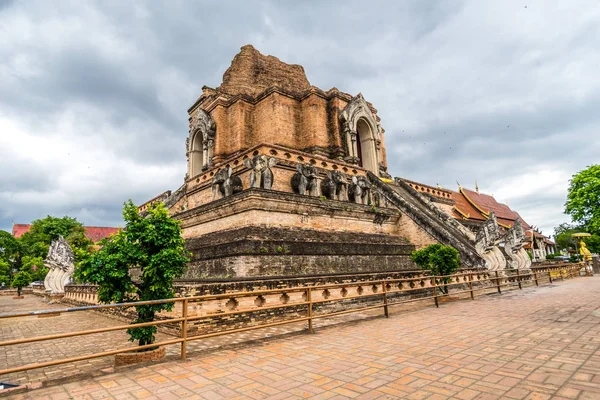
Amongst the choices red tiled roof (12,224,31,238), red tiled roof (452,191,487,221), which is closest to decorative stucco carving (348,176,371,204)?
red tiled roof (452,191,487,221)

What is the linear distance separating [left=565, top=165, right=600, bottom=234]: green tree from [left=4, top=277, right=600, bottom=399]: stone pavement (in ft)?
93.4

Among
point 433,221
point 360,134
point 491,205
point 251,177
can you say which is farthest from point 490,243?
point 491,205

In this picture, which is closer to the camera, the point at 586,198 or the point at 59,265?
the point at 59,265

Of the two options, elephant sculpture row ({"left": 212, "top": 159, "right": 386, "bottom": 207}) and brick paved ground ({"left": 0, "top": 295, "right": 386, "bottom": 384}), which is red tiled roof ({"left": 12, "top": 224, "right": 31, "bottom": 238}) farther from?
brick paved ground ({"left": 0, "top": 295, "right": 386, "bottom": 384})

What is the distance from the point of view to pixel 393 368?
12.8 feet

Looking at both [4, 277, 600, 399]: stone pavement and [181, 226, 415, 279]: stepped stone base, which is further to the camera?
→ [181, 226, 415, 279]: stepped stone base

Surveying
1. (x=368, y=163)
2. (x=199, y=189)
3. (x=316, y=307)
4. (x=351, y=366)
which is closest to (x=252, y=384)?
(x=351, y=366)

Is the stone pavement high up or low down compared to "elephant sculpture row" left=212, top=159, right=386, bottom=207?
down

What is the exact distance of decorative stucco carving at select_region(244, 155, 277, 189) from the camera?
470 inches

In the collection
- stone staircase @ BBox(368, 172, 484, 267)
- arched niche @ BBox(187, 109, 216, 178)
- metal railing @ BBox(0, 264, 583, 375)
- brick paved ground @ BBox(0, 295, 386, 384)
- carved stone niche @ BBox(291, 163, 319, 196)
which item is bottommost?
brick paved ground @ BBox(0, 295, 386, 384)

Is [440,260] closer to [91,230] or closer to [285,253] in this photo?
[285,253]

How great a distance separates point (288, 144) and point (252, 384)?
14.4 meters

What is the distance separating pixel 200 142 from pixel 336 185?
35.0 feet

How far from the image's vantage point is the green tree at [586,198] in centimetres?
2771
